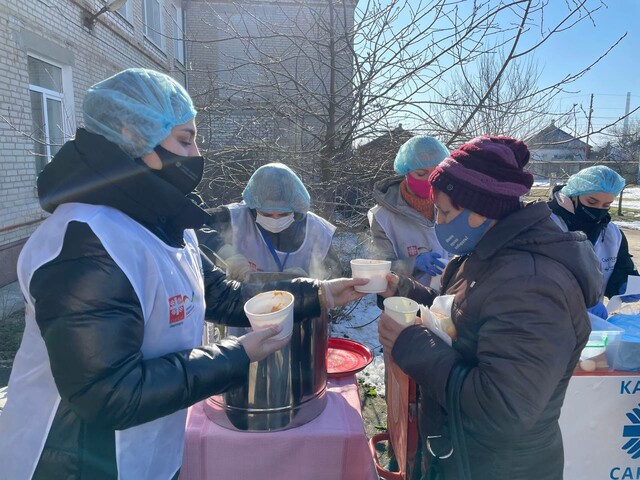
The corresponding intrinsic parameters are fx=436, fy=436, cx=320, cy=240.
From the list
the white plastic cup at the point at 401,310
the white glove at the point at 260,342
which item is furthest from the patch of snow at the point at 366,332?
the white glove at the point at 260,342

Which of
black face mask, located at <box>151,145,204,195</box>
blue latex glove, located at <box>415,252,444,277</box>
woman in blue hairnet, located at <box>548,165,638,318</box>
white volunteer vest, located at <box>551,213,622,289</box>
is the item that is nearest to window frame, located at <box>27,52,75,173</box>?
blue latex glove, located at <box>415,252,444,277</box>

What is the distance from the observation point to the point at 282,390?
168cm

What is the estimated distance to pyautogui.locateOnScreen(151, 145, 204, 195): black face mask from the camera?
1324 mm

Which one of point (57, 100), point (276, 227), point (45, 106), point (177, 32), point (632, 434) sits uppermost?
point (177, 32)

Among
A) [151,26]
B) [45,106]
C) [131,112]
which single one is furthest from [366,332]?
[151,26]

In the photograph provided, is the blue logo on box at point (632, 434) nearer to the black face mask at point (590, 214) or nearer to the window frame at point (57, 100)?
the black face mask at point (590, 214)

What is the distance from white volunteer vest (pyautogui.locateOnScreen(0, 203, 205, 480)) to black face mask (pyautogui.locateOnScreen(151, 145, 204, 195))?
0.65ft

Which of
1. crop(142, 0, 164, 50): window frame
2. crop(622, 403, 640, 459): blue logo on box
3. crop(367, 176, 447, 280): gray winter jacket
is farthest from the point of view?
crop(142, 0, 164, 50): window frame

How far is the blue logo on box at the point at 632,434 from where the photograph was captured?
246cm

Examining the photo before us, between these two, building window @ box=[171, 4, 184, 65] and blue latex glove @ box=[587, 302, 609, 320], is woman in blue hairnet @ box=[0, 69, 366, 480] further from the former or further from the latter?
building window @ box=[171, 4, 184, 65]

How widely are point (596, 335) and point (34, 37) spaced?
7953mm

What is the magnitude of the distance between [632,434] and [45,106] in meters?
8.57

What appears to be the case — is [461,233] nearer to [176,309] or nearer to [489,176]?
[489,176]

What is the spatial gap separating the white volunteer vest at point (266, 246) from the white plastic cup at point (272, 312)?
1386 mm
